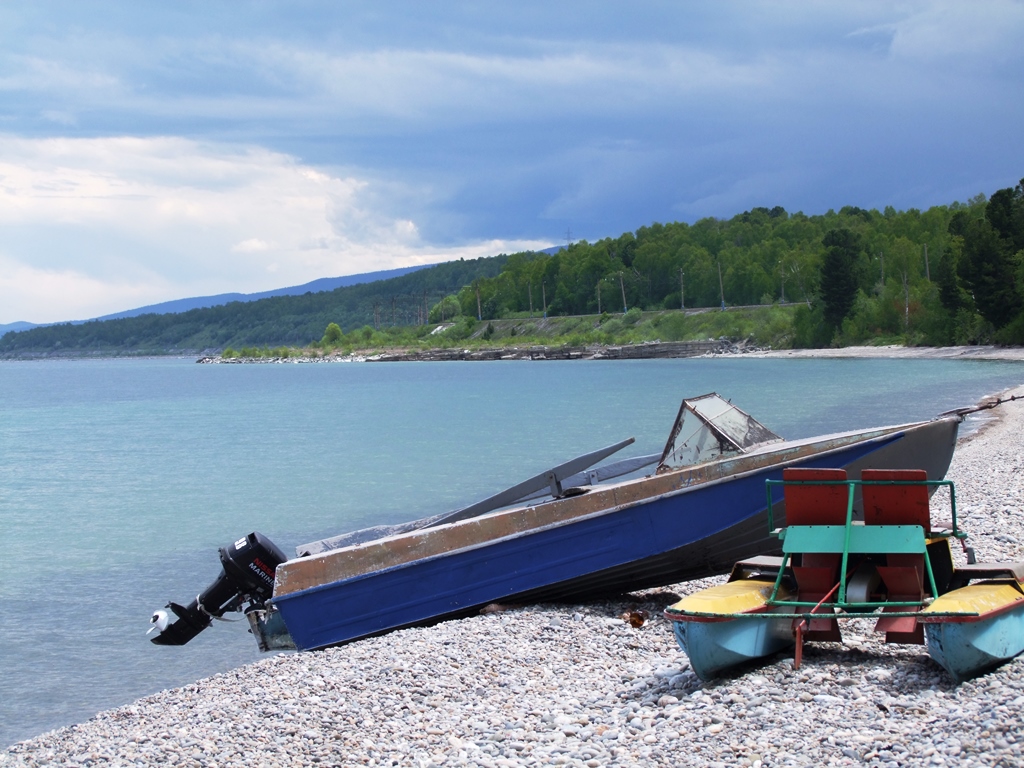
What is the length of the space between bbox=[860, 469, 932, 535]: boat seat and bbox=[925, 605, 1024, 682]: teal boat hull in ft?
3.61

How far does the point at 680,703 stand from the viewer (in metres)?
6.71

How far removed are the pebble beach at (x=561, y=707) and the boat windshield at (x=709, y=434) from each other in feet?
4.74

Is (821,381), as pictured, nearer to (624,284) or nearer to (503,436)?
(503,436)

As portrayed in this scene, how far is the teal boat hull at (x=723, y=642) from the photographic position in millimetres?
6875

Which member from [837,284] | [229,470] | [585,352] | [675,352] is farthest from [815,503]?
[585,352]

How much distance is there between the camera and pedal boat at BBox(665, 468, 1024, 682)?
687 centimetres

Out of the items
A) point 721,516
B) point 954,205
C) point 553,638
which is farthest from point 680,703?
point 954,205

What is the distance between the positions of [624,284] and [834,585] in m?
169

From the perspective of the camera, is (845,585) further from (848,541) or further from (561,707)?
(561,707)

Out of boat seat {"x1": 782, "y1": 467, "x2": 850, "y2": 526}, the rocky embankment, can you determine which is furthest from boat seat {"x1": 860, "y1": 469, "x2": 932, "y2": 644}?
the rocky embankment

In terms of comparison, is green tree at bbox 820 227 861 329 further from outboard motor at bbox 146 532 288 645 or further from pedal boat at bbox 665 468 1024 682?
pedal boat at bbox 665 468 1024 682

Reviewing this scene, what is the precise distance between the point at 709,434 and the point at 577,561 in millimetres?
2048

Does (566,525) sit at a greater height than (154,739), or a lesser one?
greater

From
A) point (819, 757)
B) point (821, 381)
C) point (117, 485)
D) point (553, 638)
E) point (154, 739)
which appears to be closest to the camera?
point (819, 757)
